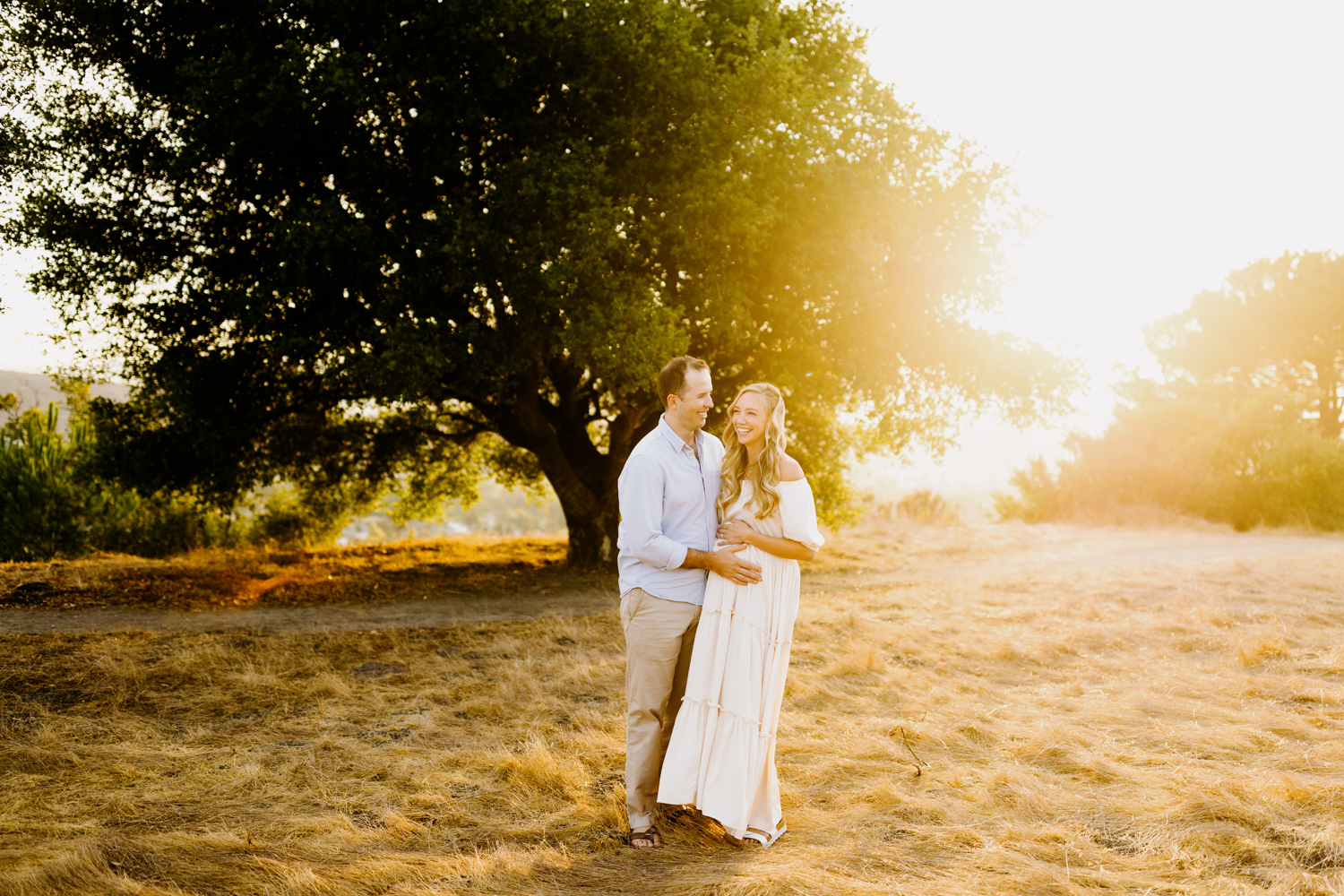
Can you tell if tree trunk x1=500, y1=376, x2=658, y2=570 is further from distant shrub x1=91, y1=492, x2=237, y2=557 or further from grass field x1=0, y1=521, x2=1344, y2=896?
distant shrub x1=91, y1=492, x2=237, y2=557

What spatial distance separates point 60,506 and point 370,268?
32.6 ft

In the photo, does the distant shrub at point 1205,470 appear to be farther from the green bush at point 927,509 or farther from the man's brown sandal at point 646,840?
the man's brown sandal at point 646,840

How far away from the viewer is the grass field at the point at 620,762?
12.2 feet

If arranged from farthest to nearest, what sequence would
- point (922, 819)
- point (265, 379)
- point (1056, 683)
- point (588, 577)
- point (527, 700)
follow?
1. point (588, 577)
2. point (265, 379)
3. point (1056, 683)
4. point (527, 700)
5. point (922, 819)

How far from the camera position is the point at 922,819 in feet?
14.3

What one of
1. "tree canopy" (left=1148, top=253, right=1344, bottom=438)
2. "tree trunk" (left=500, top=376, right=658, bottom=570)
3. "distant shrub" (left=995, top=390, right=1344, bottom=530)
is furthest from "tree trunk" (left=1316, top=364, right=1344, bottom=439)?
"tree trunk" (left=500, top=376, right=658, bottom=570)

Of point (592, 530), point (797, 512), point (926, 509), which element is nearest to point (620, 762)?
point (797, 512)

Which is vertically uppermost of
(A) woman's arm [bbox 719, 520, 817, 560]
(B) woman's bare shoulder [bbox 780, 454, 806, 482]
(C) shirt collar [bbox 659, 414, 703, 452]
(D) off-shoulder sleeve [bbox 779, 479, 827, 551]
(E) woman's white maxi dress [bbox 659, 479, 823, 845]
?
(C) shirt collar [bbox 659, 414, 703, 452]

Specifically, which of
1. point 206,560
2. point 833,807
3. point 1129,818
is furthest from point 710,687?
point 206,560

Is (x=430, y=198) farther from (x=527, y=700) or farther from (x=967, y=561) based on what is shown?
(x=967, y=561)

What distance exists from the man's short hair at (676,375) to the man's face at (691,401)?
0.05 ft

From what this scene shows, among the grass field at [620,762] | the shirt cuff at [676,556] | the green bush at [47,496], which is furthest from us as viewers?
the green bush at [47,496]

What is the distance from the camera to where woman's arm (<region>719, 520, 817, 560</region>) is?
13.2 feet

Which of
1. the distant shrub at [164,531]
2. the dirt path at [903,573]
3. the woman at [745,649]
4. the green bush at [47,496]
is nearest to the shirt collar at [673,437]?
the woman at [745,649]
